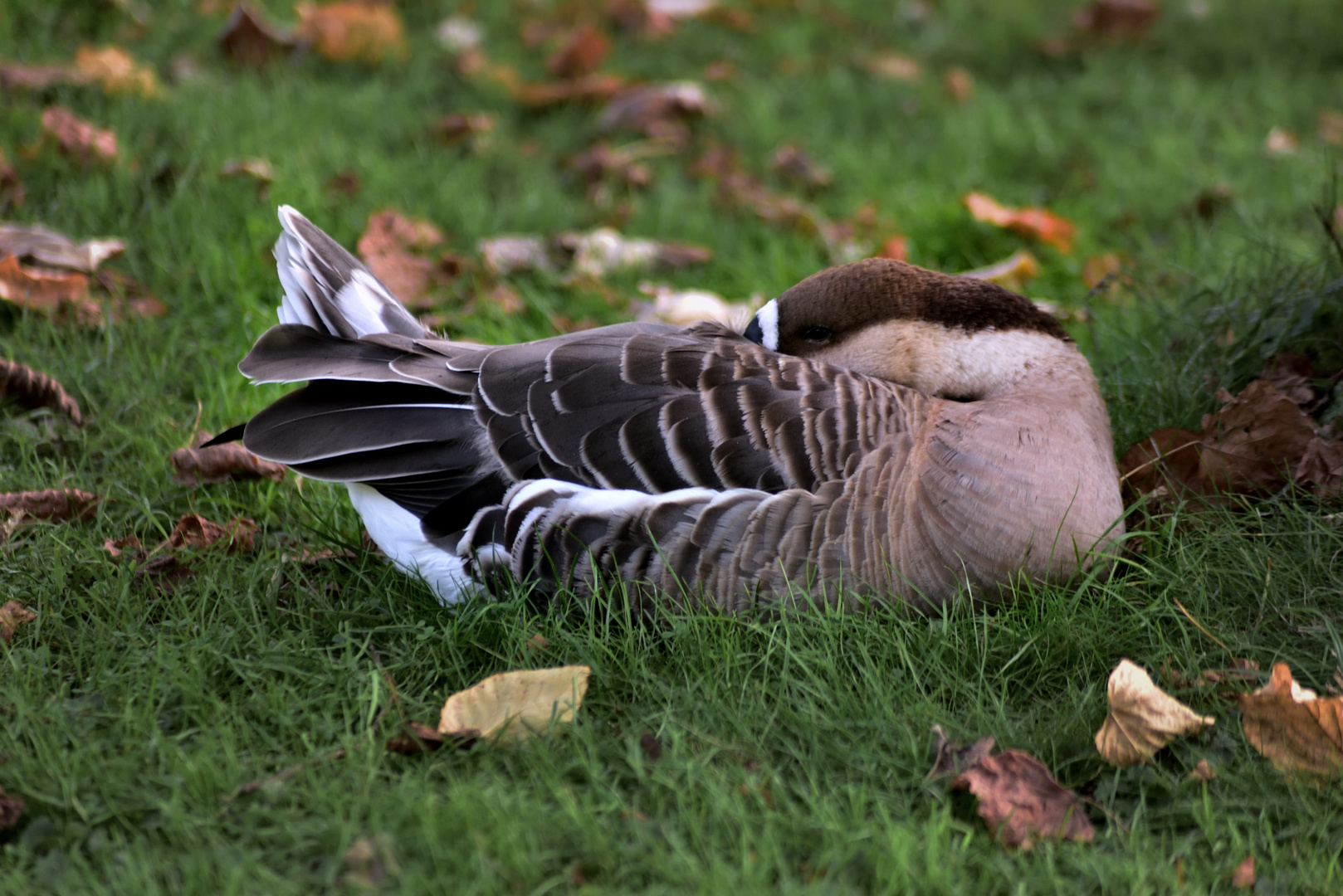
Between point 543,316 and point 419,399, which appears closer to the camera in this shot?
point 419,399

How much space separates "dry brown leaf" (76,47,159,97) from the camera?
5.88m

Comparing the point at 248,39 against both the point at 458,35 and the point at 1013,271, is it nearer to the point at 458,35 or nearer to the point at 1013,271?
the point at 458,35

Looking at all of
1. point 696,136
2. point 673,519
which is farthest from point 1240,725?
point 696,136

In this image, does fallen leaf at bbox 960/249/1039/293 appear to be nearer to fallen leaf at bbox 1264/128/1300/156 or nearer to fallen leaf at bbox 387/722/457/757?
fallen leaf at bbox 1264/128/1300/156

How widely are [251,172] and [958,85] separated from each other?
436cm

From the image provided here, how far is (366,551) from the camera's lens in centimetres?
345

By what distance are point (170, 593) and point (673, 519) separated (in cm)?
137

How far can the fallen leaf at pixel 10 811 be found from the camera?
237cm

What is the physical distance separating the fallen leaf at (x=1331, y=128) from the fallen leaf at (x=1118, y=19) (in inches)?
60.6

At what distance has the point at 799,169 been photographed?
21.2 ft

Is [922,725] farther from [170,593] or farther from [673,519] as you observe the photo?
[170,593]

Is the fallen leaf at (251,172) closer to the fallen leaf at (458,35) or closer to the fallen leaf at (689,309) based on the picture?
the fallen leaf at (689,309)

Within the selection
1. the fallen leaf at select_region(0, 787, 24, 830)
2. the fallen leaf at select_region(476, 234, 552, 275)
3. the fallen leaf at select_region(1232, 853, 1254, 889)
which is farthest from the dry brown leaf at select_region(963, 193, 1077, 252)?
the fallen leaf at select_region(0, 787, 24, 830)

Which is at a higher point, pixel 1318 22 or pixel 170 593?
pixel 1318 22
